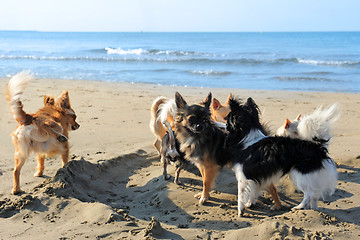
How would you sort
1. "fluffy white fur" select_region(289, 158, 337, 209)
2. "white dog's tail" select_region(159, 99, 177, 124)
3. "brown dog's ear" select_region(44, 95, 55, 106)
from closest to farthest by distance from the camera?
"fluffy white fur" select_region(289, 158, 337, 209) < "white dog's tail" select_region(159, 99, 177, 124) < "brown dog's ear" select_region(44, 95, 55, 106)

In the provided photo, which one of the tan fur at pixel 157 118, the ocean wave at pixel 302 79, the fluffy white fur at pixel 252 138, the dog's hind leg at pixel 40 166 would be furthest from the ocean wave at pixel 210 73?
the fluffy white fur at pixel 252 138

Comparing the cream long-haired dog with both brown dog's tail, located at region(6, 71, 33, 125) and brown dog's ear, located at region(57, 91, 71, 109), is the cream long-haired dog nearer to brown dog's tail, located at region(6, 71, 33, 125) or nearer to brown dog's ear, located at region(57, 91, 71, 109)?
brown dog's tail, located at region(6, 71, 33, 125)

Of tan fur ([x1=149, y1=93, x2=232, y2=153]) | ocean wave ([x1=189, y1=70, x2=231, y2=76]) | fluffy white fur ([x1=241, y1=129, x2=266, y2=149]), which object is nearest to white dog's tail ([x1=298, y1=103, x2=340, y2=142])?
fluffy white fur ([x1=241, y1=129, x2=266, y2=149])

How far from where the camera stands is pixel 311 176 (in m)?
4.27

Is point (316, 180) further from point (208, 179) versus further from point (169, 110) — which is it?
point (169, 110)

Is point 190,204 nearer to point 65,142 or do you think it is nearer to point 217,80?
point 65,142

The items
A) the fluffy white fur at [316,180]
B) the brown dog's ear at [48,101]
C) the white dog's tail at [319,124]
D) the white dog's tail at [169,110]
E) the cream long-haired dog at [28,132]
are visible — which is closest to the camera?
the fluffy white fur at [316,180]

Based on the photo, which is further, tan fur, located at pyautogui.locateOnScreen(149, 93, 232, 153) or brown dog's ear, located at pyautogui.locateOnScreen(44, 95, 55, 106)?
tan fur, located at pyautogui.locateOnScreen(149, 93, 232, 153)

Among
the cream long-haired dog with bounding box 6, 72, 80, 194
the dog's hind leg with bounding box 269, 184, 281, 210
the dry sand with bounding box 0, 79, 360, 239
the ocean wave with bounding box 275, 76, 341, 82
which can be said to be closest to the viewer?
the dry sand with bounding box 0, 79, 360, 239

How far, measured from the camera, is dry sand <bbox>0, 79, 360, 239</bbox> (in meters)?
3.94

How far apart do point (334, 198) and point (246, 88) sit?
35.2 feet

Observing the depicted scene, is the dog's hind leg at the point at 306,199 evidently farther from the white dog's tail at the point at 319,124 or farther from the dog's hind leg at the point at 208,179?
the dog's hind leg at the point at 208,179

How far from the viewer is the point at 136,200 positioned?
211 inches

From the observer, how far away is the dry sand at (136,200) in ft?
12.9
